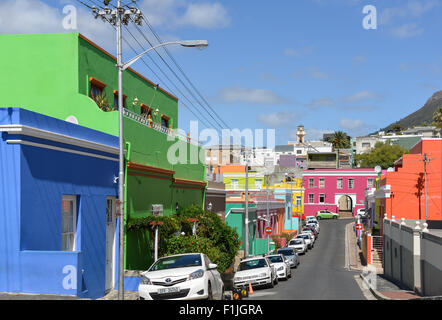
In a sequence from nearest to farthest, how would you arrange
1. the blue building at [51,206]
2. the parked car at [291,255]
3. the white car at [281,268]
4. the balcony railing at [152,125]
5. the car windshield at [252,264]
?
1. the blue building at [51,206]
2. the balcony railing at [152,125]
3. the car windshield at [252,264]
4. the white car at [281,268]
5. the parked car at [291,255]

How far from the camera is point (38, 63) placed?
73.8 feet

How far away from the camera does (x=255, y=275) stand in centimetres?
2672

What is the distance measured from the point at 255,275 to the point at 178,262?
1182 cm

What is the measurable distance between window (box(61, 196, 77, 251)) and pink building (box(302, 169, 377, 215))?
7510cm

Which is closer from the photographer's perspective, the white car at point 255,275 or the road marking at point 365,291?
the road marking at point 365,291

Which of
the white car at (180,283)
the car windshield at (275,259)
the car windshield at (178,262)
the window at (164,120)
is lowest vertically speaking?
the car windshield at (275,259)

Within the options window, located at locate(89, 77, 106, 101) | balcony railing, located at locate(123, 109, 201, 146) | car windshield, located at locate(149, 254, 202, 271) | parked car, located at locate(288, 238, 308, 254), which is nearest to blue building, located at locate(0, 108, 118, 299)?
car windshield, located at locate(149, 254, 202, 271)

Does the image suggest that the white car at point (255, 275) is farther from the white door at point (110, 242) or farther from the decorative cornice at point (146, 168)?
the white door at point (110, 242)

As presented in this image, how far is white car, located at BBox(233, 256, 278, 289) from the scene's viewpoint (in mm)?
26438

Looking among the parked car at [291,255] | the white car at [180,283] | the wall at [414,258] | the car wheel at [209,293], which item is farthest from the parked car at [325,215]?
the car wheel at [209,293]

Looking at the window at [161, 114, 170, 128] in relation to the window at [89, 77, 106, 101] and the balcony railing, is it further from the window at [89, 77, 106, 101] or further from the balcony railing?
the window at [89, 77, 106, 101]

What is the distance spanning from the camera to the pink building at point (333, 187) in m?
89.2

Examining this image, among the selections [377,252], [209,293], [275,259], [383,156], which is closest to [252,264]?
[275,259]

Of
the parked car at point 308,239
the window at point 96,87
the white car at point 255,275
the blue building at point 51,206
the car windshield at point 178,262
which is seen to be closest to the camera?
the blue building at point 51,206
